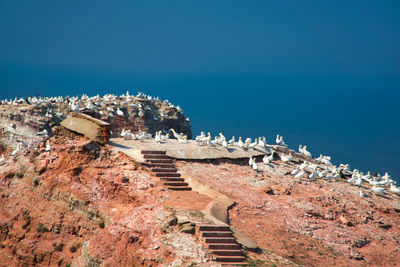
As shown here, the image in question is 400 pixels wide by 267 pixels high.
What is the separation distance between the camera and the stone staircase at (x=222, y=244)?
17734mm

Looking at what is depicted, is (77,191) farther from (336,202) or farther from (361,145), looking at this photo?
(361,145)

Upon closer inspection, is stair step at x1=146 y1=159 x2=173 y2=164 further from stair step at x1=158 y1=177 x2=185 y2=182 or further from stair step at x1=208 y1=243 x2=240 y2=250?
stair step at x1=208 y1=243 x2=240 y2=250

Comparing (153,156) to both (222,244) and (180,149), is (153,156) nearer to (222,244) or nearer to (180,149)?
(180,149)

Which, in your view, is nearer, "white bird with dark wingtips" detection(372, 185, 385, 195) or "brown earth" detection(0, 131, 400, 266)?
"brown earth" detection(0, 131, 400, 266)

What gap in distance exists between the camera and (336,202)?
27.9 metres

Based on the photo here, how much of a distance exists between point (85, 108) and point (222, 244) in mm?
23604

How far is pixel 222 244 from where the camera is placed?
18219 mm

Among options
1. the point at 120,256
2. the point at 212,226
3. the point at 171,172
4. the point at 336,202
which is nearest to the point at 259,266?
the point at 212,226

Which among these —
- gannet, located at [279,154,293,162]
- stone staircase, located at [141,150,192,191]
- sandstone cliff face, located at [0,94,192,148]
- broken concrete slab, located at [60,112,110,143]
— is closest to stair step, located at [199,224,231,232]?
stone staircase, located at [141,150,192,191]

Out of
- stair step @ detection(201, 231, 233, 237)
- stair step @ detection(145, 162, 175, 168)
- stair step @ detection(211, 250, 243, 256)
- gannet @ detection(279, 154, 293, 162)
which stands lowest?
stair step @ detection(211, 250, 243, 256)

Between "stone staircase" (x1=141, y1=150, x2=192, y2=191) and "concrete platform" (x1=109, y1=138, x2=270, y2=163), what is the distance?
1.65 ft

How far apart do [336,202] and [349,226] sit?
2.24 m

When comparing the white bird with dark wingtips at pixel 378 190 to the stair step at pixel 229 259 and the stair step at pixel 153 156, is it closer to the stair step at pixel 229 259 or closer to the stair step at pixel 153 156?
the stair step at pixel 153 156

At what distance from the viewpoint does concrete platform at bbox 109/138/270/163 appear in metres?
27.2
